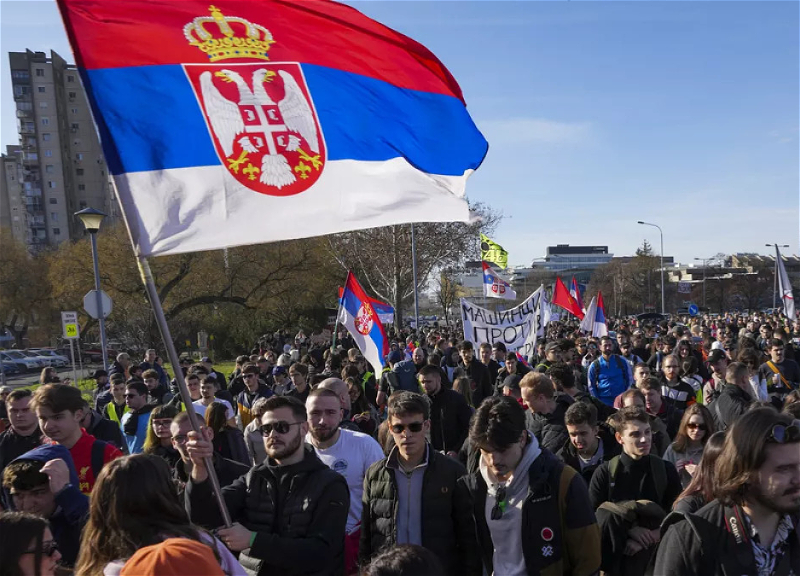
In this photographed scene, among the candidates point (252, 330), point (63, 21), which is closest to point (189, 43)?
point (63, 21)

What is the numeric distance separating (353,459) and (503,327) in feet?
29.2

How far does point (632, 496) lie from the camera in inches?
159

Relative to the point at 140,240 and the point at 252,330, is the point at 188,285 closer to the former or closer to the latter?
the point at 252,330

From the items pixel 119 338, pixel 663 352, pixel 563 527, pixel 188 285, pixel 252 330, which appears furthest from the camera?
pixel 252 330

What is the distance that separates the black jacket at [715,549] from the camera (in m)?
2.31

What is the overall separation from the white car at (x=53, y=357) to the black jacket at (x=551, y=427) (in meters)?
40.6

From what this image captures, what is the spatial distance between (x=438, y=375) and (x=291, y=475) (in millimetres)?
3751

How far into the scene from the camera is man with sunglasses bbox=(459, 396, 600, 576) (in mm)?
3186

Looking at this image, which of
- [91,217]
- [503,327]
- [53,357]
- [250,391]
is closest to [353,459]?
[250,391]

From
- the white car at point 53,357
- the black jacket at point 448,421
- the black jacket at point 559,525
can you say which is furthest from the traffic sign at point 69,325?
the white car at point 53,357

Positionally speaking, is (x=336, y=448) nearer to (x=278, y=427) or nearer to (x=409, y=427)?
(x=409, y=427)

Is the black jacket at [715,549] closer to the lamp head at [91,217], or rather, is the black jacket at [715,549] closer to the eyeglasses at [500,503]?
the eyeglasses at [500,503]

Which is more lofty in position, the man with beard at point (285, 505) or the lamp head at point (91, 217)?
the lamp head at point (91, 217)

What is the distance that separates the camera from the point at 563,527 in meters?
3.20
